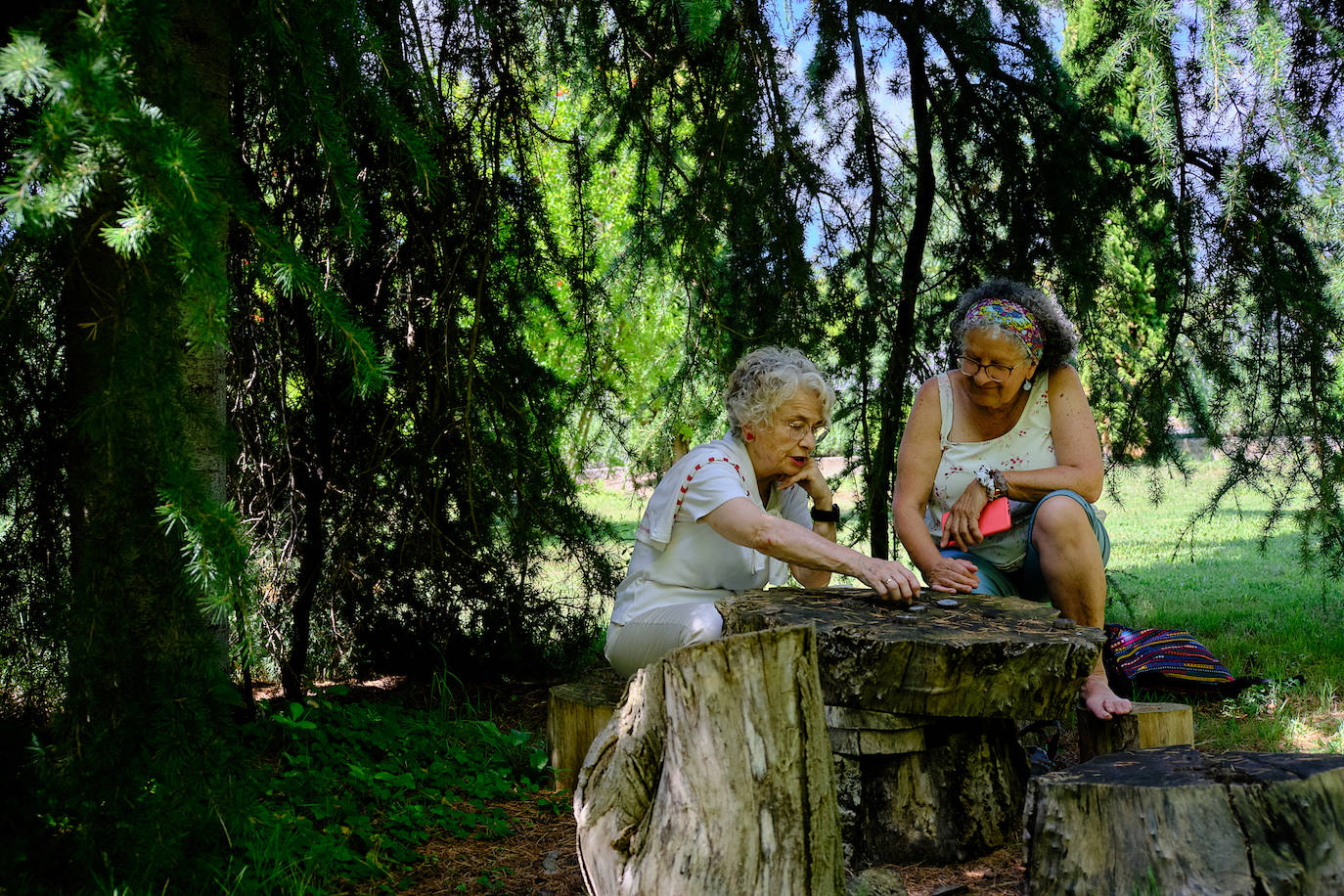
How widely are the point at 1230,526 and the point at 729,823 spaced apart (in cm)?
969

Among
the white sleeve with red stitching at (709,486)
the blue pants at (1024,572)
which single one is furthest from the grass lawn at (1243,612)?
the white sleeve with red stitching at (709,486)

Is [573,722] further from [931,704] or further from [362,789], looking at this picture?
[931,704]

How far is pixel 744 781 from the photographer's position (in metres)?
1.89

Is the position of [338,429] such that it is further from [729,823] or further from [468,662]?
[729,823]

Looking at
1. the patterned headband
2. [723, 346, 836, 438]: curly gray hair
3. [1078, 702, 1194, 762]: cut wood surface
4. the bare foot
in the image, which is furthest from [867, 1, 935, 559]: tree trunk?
[1078, 702, 1194, 762]: cut wood surface

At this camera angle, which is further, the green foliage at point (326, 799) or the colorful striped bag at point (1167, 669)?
the colorful striped bag at point (1167, 669)

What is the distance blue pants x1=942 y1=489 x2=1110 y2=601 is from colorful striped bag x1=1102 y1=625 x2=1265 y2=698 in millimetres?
579

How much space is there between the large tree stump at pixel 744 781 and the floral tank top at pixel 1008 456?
66.1 inches

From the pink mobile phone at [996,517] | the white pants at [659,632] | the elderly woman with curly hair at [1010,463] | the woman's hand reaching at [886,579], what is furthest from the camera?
the pink mobile phone at [996,517]

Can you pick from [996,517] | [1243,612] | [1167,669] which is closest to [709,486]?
[996,517]

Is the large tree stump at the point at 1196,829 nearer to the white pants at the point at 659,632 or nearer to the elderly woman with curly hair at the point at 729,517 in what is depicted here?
the elderly woman with curly hair at the point at 729,517

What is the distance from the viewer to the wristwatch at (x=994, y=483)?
3277 mm

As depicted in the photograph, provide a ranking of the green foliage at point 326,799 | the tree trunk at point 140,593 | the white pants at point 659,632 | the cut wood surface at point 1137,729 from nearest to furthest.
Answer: the tree trunk at point 140,593, the green foliage at point 326,799, the white pants at point 659,632, the cut wood surface at point 1137,729

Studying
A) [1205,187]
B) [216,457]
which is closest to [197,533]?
[216,457]
